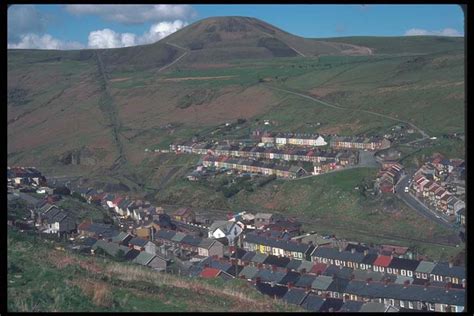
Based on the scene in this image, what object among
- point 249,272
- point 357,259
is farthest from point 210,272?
point 357,259

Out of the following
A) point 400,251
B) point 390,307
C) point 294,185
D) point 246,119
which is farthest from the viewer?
point 246,119

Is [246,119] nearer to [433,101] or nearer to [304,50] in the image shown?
[433,101]

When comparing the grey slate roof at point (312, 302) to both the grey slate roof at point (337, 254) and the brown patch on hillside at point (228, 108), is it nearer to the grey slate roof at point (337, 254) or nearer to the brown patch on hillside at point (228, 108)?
the grey slate roof at point (337, 254)

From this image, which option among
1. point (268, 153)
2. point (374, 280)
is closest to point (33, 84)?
point (268, 153)

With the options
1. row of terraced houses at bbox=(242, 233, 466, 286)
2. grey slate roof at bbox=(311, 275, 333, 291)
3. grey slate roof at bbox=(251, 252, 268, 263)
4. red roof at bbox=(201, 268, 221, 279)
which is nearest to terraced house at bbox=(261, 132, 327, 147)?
row of terraced houses at bbox=(242, 233, 466, 286)

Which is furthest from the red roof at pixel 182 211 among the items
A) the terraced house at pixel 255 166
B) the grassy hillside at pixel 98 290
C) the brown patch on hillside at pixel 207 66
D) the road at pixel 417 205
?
the brown patch on hillside at pixel 207 66

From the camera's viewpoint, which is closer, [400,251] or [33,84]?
[400,251]
